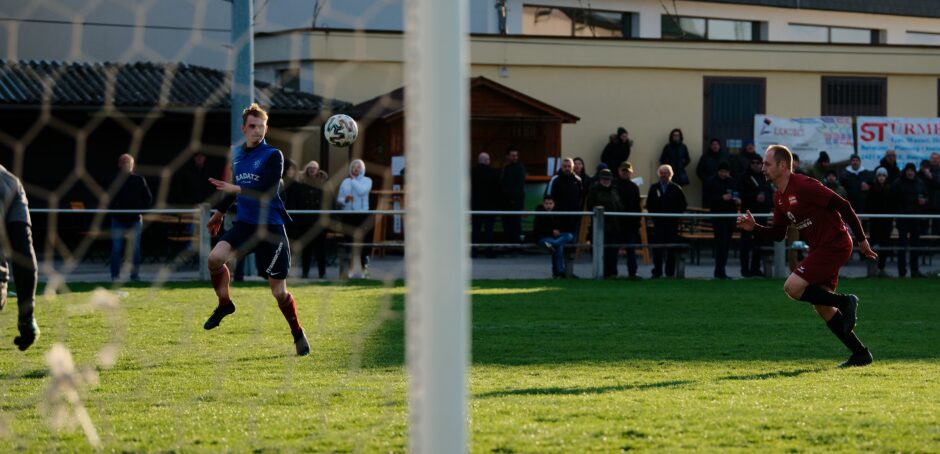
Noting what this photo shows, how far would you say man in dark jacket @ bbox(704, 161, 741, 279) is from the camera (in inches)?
712

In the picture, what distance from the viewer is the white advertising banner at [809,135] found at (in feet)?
81.3

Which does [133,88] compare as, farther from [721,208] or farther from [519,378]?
[519,378]

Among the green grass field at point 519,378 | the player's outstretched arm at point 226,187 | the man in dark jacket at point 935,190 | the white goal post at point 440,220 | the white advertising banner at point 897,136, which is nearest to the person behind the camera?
the white goal post at point 440,220

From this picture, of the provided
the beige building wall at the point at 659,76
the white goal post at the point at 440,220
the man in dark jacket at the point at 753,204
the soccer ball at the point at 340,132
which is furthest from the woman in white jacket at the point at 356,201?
the white goal post at the point at 440,220

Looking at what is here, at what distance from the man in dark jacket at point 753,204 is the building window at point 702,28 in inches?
443

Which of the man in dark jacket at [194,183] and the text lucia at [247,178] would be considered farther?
the man in dark jacket at [194,183]

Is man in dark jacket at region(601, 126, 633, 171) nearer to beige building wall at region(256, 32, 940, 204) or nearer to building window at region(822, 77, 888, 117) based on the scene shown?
beige building wall at region(256, 32, 940, 204)

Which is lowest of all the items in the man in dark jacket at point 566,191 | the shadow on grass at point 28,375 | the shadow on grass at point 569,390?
the shadow on grass at point 569,390

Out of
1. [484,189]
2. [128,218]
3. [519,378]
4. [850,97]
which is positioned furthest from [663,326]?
[850,97]

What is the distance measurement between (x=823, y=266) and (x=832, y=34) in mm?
25398

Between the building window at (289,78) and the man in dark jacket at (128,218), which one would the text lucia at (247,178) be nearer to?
the man in dark jacket at (128,218)

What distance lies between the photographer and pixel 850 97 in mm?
26359

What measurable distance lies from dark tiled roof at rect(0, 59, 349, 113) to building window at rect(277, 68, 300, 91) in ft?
0.30

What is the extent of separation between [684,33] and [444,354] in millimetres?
28802
